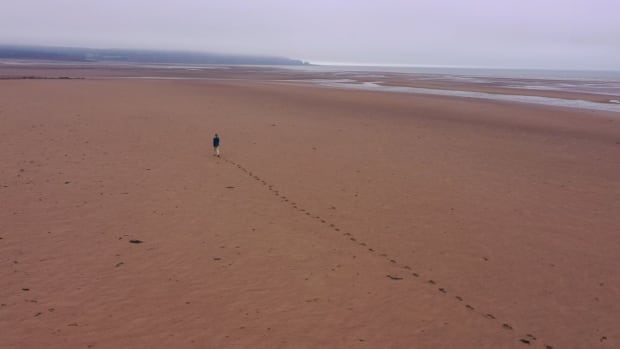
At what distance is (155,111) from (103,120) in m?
4.72

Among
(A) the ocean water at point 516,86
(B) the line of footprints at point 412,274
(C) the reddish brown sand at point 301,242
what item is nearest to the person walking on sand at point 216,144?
(C) the reddish brown sand at point 301,242

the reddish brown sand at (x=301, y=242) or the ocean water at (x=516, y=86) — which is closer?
the reddish brown sand at (x=301, y=242)

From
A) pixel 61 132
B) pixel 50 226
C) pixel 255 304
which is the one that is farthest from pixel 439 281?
pixel 61 132

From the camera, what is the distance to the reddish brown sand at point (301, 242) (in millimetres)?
6898

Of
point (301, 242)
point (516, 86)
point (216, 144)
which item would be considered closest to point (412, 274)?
point (301, 242)

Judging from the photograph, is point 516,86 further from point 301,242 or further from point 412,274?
point 412,274

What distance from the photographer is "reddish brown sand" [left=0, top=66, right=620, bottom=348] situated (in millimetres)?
6898

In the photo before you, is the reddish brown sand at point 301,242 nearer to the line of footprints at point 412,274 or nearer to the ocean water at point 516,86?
the line of footprints at point 412,274

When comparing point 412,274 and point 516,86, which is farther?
point 516,86

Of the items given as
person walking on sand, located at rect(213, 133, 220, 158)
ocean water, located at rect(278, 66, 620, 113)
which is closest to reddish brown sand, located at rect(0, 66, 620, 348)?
person walking on sand, located at rect(213, 133, 220, 158)

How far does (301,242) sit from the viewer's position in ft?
32.7

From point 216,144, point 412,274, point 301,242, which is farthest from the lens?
point 216,144

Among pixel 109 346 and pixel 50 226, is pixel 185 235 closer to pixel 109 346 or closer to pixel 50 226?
pixel 50 226

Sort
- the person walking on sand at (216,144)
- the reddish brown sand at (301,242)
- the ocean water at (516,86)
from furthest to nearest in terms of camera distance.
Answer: the ocean water at (516,86), the person walking on sand at (216,144), the reddish brown sand at (301,242)
